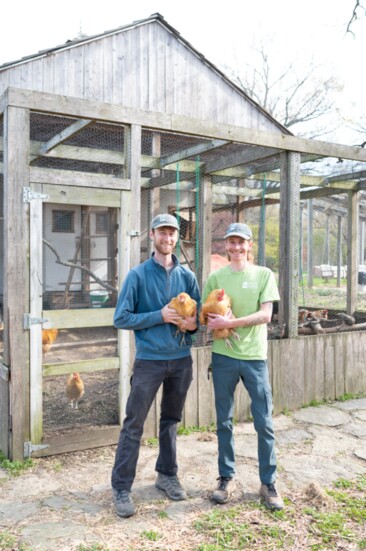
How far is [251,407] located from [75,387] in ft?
5.85

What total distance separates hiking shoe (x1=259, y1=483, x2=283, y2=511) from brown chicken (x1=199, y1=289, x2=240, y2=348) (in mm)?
880

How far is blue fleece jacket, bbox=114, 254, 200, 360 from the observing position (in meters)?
2.84

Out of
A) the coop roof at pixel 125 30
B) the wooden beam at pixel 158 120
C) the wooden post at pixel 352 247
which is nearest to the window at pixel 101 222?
the wooden beam at pixel 158 120

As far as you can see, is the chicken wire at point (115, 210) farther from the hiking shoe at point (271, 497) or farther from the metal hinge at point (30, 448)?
the hiking shoe at point (271, 497)

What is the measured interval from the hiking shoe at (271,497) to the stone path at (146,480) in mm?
148

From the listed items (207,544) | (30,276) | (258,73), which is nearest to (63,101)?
(30,276)

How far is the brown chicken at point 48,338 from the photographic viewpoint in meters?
4.02

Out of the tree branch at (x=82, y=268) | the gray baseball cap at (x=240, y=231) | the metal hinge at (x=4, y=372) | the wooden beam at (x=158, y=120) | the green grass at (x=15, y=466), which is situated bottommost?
the green grass at (x=15, y=466)

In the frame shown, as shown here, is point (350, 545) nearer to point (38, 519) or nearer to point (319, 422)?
point (38, 519)

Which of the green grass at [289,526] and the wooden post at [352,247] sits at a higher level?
the wooden post at [352,247]

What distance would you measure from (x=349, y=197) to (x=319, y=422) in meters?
4.36

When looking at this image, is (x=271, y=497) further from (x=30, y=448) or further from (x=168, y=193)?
(x=168, y=193)

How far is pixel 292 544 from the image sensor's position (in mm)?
2576

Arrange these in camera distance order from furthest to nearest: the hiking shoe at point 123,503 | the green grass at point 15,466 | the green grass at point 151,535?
the green grass at point 15,466
the hiking shoe at point 123,503
the green grass at point 151,535
